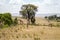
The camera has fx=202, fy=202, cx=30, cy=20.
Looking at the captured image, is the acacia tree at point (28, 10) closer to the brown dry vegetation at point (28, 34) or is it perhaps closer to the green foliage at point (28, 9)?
the green foliage at point (28, 9)

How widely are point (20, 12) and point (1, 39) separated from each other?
6707cm

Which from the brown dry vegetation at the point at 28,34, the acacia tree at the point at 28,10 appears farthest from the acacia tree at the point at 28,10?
the brown dry vegetation at the point at 28,34

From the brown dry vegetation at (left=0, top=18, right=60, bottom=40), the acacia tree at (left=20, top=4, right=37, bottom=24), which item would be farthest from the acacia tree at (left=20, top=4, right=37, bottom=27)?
the brown dry vegetation at (left=0, top=18, right=60, bottom=40)

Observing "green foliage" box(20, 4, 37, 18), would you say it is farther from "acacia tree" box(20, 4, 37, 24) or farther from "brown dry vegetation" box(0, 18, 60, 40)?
"brown dry vegetation" box(0, 18, 60, 40)

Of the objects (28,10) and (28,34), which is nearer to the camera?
(28,34)

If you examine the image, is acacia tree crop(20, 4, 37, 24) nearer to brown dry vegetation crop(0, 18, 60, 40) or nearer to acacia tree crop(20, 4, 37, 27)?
acacia tree crop(20, 4, 37, 27)

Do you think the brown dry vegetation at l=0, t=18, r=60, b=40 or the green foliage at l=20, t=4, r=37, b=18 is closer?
the brown dry vegetation at l=0, t=18, r=60, b=40

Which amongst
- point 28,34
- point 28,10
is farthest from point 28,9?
point 28,34

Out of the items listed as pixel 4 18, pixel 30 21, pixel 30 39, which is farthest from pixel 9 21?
pixel 30 39

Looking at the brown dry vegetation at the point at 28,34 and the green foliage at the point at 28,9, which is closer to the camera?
the brown dry vegetation at the point at 28,34

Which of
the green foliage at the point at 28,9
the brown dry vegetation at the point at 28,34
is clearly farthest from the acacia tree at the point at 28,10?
the brown dry vegetation at the point at 28,34

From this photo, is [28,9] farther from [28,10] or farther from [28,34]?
[28,34]

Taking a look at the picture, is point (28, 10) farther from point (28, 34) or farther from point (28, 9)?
point (28, 34)

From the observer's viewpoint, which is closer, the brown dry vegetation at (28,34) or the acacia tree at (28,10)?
the brown dry vegetation at (28,34)
